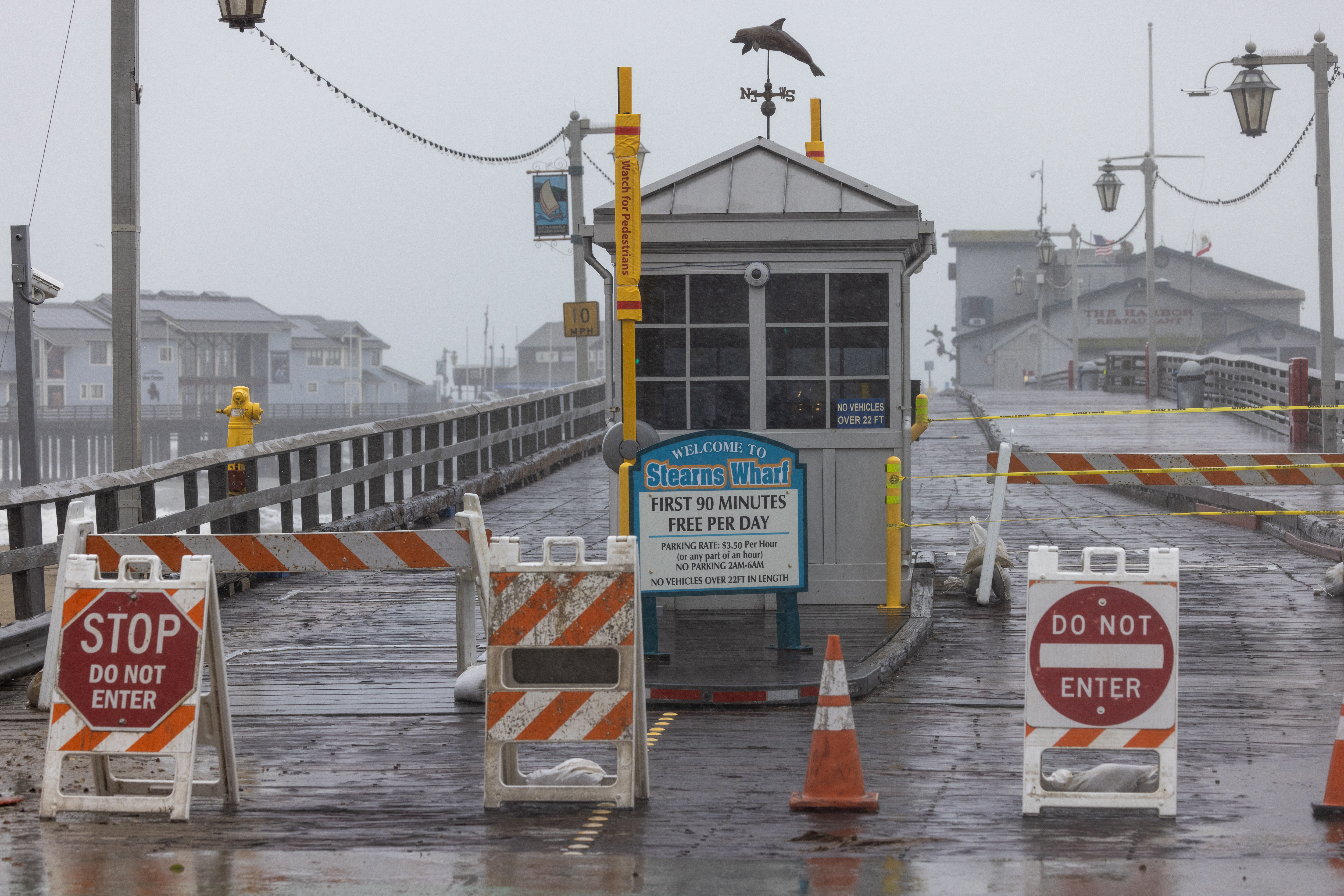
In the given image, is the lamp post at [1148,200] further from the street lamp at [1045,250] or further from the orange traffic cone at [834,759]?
the orange traffic cone at [834,759]

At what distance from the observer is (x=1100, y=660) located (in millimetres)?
5859

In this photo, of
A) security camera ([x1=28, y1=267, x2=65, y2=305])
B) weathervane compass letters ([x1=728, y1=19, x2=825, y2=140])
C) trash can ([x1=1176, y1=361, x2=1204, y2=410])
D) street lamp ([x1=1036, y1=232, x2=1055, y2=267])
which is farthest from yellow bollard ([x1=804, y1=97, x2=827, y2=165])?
street lamp ([x1=1036, y1=232, x2=1055, y2=267])

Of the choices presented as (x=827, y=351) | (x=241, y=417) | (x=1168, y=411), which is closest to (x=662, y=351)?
(x=827, y=351)

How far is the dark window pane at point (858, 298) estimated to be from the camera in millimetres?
10344

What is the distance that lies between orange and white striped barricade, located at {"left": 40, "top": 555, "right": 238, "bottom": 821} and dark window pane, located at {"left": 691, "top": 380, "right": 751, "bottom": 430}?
4.97 metres

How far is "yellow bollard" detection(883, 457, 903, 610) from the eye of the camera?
10.2 m

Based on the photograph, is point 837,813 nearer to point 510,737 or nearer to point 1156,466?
point 510,737

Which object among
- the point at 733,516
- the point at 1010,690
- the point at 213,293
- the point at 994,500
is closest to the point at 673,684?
the point at 733,516

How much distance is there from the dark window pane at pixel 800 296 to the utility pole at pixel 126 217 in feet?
16.0

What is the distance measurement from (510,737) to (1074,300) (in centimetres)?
5085

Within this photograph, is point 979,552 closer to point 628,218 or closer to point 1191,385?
point 628,218

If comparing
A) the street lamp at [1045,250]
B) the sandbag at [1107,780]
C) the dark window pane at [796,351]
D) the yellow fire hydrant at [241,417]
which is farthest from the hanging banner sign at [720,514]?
the street lamp at [1045,250]

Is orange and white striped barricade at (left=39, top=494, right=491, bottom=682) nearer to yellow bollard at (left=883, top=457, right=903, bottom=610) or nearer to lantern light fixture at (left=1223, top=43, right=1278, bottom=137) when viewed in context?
yellow bollard at (left=883, top=457, right=903, bottom=610)

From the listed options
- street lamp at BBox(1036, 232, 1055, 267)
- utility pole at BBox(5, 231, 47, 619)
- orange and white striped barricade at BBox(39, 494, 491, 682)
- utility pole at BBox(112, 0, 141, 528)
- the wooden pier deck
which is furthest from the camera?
street lamp at BBox(1036, 232, 1055, 267)
